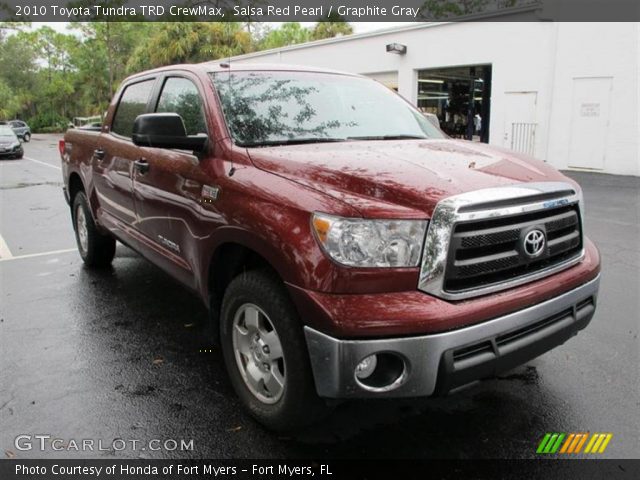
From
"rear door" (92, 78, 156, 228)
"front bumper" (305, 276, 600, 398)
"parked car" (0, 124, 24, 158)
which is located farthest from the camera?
"parked car" (0, 124, 24, 158)

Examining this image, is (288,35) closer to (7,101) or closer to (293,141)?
(7,101)

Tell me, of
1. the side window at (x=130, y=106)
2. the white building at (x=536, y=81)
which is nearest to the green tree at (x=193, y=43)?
the white building at (x=536, y=81)

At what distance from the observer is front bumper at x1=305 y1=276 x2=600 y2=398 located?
7.66ft

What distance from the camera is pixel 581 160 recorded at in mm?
15508

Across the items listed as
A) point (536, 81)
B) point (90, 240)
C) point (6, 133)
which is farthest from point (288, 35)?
point (90, 240)

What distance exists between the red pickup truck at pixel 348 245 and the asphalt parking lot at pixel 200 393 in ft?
0.97

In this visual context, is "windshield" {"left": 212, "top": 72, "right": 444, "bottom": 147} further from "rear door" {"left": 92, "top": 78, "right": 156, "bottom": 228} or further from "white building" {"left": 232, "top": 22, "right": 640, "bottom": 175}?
"white building" {"left": 232, "top": 22, "right": 640, "bottom": 175}

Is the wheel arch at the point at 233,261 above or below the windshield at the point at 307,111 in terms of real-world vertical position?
below

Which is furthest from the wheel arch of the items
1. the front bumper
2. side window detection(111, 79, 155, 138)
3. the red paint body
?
side window detection(111, 79, 155, 138)

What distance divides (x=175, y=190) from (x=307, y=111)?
1.00m

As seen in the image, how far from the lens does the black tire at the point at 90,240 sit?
5.68m

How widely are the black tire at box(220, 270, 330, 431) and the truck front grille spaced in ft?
2.42

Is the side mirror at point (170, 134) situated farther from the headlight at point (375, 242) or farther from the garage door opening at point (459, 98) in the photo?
the garage door opening at point (459, 98)

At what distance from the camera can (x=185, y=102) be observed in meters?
3.86
